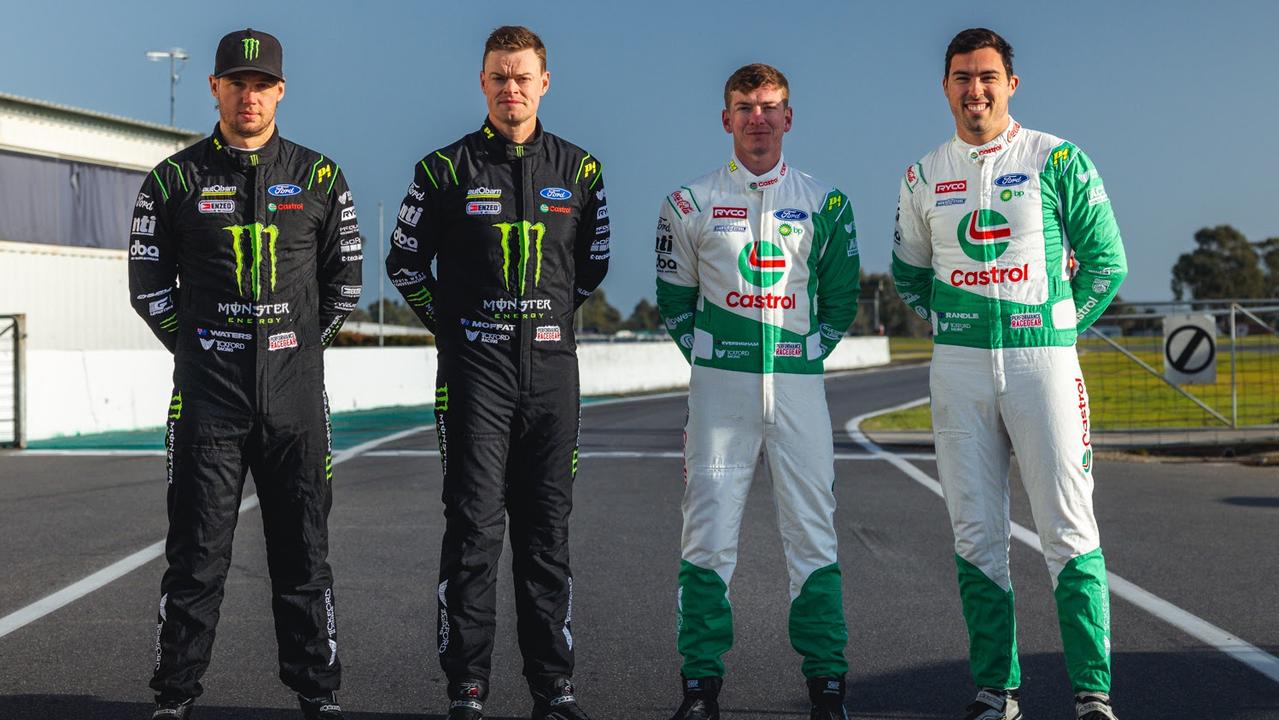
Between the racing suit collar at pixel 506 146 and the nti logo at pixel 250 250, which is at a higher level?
the racing suit collar at pixel 506 146

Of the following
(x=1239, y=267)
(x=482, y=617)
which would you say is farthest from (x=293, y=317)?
(x=1239, y=267)

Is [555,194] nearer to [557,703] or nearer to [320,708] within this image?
[557,703]

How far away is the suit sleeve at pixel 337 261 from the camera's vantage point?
4469 millimetres

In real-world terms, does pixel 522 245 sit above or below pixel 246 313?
above

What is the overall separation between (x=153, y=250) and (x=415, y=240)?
940 millimetres

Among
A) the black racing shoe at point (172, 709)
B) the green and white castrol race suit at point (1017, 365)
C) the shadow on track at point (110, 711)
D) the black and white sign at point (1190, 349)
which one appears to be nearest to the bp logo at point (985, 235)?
the green and white castrol race suit at point (1017, 365)

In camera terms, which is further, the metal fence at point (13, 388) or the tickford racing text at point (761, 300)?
the metal fence at point (13, 388)

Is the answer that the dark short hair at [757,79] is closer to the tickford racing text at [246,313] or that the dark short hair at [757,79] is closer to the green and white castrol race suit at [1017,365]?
the green and white castrol race suit at [1017,365]

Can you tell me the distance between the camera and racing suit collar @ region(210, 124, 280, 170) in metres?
4.28

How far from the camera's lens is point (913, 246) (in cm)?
466

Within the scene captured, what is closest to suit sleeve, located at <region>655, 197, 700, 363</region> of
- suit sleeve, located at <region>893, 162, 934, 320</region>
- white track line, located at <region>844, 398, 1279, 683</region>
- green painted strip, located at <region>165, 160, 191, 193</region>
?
suit sleeve, located at <region>893, 162, 934, 320</region>

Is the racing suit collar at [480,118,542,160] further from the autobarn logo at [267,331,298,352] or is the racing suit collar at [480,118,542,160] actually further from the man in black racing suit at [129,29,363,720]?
the autobarn logo at [267,331,298,352]

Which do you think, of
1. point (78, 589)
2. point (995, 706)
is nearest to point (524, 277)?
point (995, 706)

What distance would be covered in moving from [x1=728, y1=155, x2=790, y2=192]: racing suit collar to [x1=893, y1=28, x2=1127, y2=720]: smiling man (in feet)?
1.92
